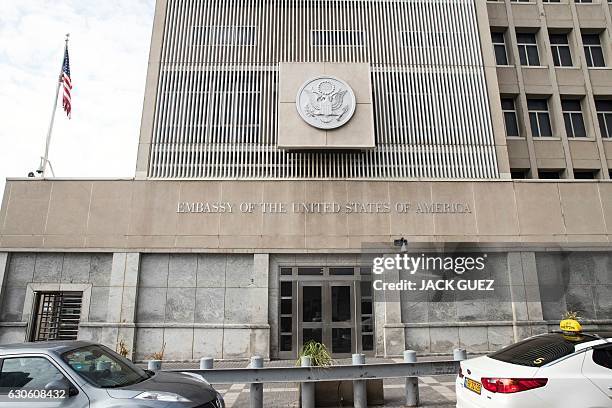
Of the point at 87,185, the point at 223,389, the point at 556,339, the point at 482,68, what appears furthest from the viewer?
the point at 482,68

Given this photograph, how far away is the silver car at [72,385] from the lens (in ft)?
16.9

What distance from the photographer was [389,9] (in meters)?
18.7

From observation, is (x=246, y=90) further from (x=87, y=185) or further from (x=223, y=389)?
(x=223, y=389)

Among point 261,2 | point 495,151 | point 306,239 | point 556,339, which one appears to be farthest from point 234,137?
point 556,339

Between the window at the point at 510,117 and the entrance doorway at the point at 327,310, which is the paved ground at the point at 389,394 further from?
the window at the point at 510,117

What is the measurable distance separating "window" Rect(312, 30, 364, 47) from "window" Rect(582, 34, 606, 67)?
1215 centimetres

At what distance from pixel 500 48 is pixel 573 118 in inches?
195

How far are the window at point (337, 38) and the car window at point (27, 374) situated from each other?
52.4 ft

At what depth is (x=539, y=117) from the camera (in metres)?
20.0

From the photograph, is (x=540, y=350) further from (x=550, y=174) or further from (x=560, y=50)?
(x=560, y=50)

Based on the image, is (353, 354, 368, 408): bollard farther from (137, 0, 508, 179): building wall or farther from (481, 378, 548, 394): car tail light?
(137, 0, 508, 179): building wall

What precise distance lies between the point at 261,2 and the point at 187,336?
14.4m

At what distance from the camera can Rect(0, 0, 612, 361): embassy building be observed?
571 inches

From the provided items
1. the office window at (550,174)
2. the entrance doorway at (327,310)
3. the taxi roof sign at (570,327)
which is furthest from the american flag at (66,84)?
the office window at (550,174)
